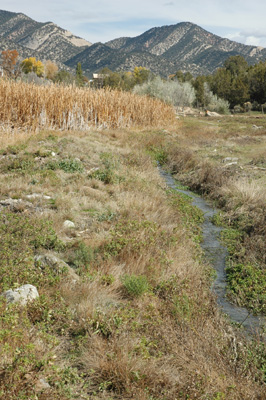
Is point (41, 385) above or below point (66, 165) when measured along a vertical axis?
below

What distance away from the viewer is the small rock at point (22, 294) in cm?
395

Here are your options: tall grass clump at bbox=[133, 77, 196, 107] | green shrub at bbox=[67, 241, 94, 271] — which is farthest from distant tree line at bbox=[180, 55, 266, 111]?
green shrub at bbox=[67, 241, 94, 271]

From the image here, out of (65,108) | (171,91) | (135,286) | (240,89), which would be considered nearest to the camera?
(135,286)

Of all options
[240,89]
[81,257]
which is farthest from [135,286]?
[240,89]

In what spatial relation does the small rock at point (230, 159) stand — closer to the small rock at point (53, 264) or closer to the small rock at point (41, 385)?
the small rock at point (53, 264)

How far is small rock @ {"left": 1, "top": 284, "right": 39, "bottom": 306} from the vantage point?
395 centimetres

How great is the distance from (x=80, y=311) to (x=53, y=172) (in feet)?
19.5

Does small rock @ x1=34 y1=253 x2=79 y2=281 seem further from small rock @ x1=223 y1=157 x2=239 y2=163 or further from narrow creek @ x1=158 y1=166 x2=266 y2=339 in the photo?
small rock @ x1=223 y1=157 x2=239 y2=163

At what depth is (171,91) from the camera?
5069 centimetres

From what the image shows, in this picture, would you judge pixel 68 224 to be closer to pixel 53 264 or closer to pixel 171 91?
pixel 53 264

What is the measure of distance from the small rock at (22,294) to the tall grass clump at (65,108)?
11.0 m

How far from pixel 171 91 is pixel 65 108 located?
3736 cm

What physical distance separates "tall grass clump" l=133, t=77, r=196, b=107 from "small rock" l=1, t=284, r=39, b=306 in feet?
148

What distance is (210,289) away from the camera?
227 inches
